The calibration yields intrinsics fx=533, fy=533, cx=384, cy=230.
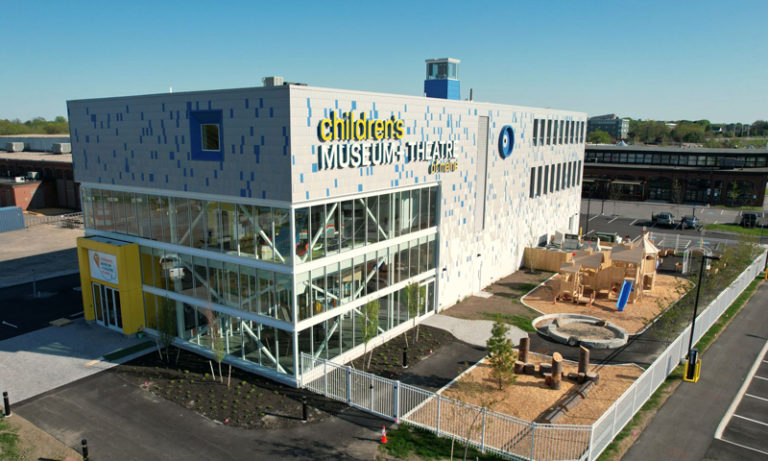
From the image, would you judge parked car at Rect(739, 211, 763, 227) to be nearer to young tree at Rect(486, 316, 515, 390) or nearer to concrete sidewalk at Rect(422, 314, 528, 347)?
concrete sidewalk at Rect(422, 314, 528, 347)

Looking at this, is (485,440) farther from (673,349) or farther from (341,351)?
(673,349)

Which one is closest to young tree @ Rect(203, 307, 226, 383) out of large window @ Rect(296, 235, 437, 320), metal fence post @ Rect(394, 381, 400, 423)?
large window @ Rect(296, 235, 437, 320)

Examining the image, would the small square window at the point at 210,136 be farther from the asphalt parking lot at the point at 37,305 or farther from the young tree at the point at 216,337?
the asphalt parking lot at the point at 37,305

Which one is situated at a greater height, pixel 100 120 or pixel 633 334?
pixel 100 120

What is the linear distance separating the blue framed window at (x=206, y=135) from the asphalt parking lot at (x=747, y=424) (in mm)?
21810

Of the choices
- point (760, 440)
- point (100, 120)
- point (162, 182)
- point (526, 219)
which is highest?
point (100, 120)

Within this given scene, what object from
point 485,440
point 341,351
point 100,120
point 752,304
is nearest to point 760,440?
point 485,440

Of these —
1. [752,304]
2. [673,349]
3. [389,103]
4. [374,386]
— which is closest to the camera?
[374,386]

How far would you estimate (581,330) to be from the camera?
94.0ft

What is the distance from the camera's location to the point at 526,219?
1661 inches

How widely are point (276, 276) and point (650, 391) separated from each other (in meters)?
15.9

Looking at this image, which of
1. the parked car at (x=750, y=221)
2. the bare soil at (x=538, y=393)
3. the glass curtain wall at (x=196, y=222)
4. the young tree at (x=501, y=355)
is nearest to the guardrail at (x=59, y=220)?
the glass curtain wall at (x=196, y=222)

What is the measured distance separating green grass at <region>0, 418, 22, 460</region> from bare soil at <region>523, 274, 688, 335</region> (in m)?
26.3

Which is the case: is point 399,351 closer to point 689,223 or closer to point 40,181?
point 689,223
